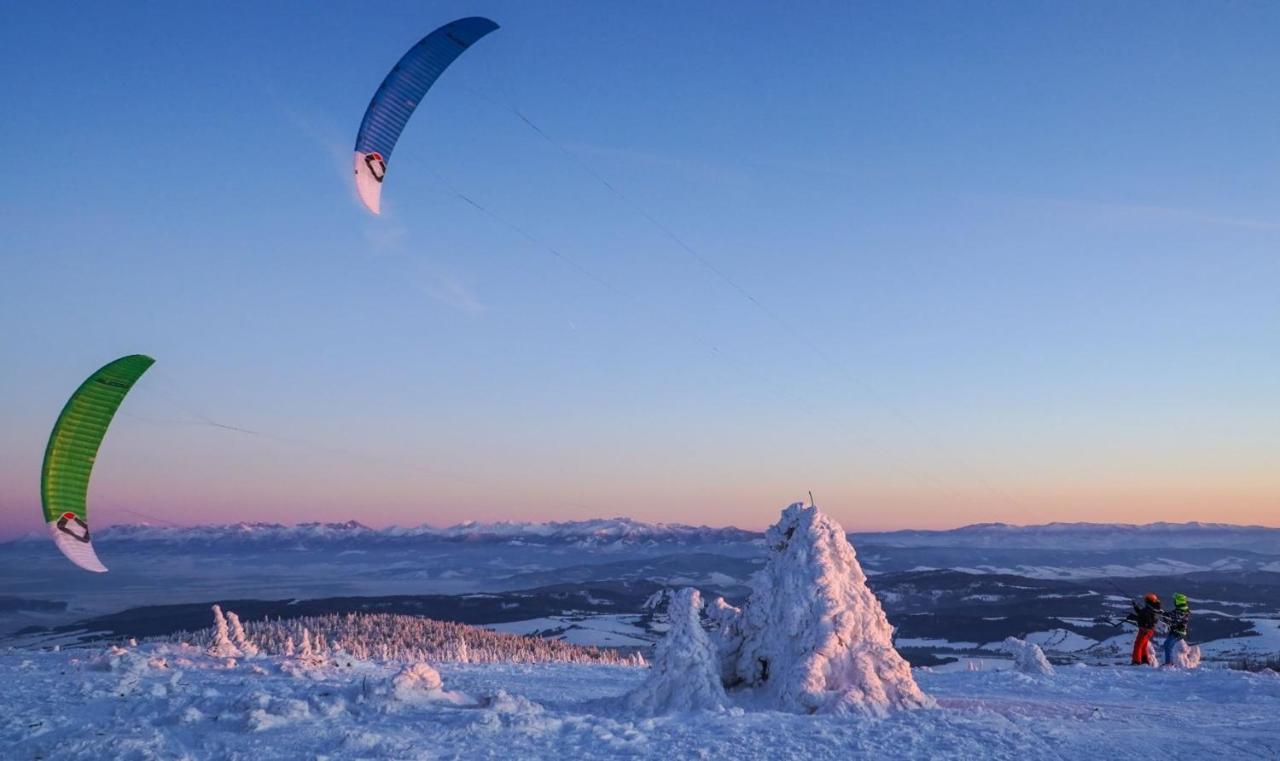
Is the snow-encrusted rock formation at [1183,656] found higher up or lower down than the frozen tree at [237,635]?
higher up

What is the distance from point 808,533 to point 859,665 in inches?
114

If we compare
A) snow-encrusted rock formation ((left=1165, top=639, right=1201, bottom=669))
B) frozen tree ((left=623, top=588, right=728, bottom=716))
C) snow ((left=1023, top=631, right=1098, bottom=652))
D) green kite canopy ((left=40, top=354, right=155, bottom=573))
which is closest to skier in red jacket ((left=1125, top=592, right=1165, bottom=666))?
snow-encrusted rock formation ((left=1165, top=639, right=1201, bottom=669))

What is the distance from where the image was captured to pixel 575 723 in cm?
1391

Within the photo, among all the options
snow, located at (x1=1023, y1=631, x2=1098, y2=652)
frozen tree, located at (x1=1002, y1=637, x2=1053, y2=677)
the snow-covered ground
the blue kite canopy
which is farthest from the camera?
snow, located at (x1=1023, y1=631, x2=1098, y2=652)

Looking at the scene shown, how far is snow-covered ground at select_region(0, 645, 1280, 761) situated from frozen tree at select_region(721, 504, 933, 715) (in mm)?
754

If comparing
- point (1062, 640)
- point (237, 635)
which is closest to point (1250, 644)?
point (1062, 640)

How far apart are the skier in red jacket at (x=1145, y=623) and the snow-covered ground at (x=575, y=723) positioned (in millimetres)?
3561

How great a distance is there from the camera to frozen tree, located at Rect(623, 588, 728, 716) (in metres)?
15.7

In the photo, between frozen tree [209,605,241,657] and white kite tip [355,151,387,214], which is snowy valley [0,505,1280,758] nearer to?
frozen tree [209,605,241,657]

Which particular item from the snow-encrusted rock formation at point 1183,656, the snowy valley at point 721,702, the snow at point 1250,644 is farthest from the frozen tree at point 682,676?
the snow at point 1250,644

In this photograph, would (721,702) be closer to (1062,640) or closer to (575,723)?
(575,723)

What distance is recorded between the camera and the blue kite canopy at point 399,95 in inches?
925

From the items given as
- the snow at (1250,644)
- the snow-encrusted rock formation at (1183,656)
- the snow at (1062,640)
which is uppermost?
the snow-encrusted rock formation at (1183,656)

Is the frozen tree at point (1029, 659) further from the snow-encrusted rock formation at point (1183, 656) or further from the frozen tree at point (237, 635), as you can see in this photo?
the frozen tree at point (237, 635)
